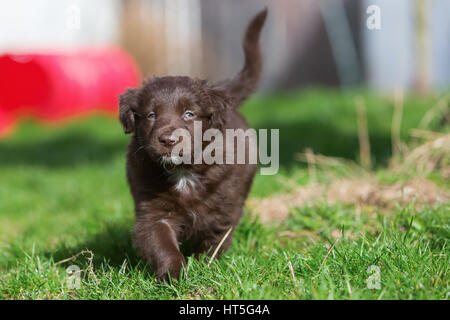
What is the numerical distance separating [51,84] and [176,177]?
6092 millimetres

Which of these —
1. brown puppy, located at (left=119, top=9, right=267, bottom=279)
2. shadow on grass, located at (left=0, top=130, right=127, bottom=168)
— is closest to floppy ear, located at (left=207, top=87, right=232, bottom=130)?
brown puppy, located at (left=119, top=9, right=267, bottom=279)

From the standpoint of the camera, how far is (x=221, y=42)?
11.3m

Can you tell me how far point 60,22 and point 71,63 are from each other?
2676 mm

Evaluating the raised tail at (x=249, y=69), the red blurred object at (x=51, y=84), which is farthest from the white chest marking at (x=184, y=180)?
the red blurred object at (x=51, y=84)

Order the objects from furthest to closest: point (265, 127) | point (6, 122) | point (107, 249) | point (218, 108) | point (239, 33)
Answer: point (239, 33), point (6, 122), point (265, 127), point (107, 249), point (218, 108)

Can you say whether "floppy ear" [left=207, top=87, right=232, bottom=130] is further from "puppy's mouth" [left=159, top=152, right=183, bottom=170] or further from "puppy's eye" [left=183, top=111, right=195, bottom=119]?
"puppy's mouth" [left=159, top=152, right=183, bottom=170]

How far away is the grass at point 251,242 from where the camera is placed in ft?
7.23

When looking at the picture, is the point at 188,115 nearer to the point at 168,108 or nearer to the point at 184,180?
the point at 168,108

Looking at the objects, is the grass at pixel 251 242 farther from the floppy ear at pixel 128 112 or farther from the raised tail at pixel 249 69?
the raised tail at pixel 249 69

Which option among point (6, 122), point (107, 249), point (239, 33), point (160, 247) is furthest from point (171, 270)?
point (239, 33)

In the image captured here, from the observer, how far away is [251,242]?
308cm

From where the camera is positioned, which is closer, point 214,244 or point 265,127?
point 214,244

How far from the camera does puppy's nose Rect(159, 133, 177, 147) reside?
2.47 metres

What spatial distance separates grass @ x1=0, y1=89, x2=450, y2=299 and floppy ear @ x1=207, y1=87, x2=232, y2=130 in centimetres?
65
